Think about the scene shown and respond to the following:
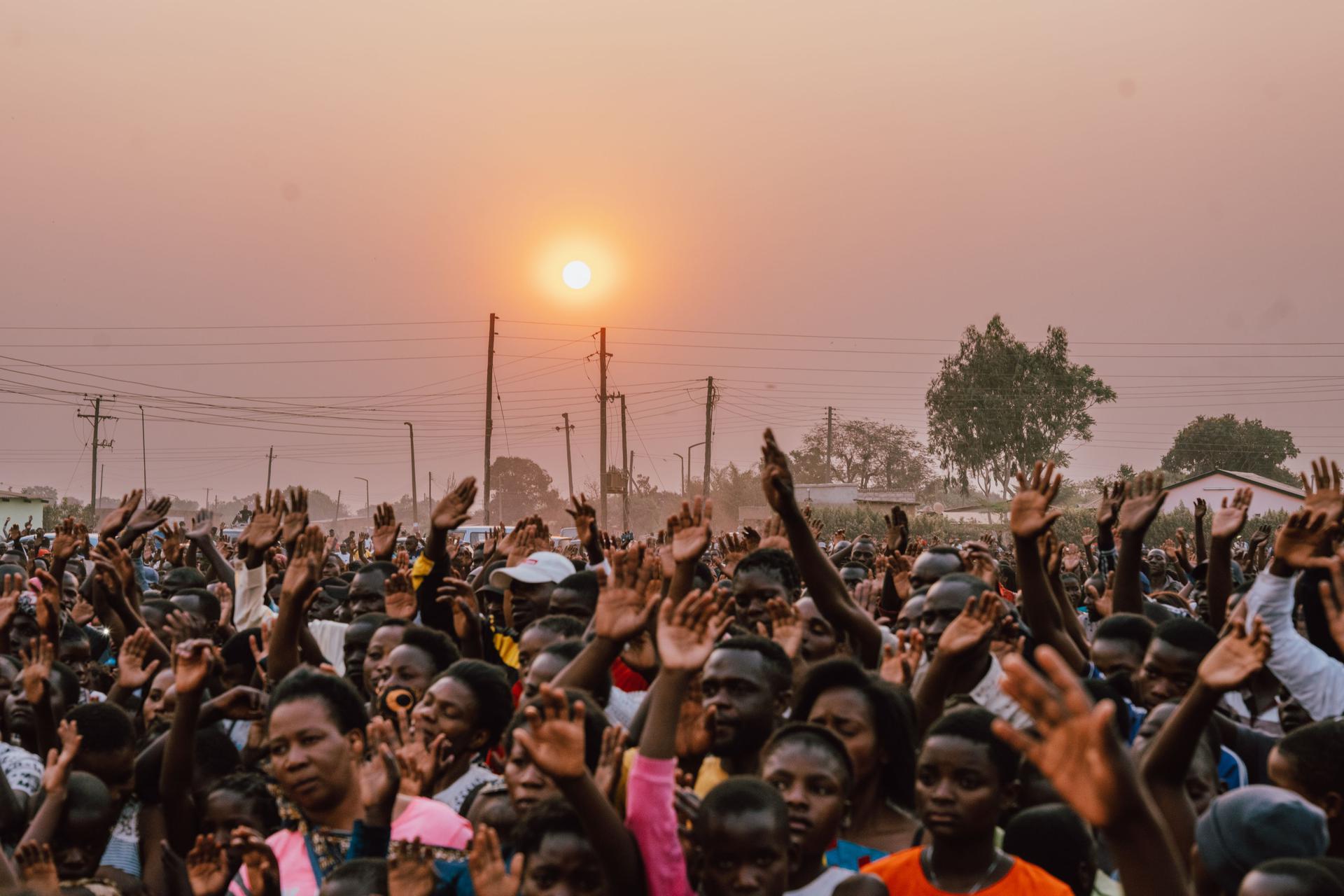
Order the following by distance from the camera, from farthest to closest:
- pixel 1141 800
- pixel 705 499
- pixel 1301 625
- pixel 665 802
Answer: pixel 1301 625, pixel 705 499, pixel 665 802, pixel 1141 800

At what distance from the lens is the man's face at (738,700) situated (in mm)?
3523

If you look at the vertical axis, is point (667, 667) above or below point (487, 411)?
below

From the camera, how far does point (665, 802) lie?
9.25 feet

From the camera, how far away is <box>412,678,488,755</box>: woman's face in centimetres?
382

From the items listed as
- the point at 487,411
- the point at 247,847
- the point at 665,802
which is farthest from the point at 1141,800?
the point at 487,411

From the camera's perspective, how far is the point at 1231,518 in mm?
6004

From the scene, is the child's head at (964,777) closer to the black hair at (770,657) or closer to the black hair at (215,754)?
the black hair at (770,657)

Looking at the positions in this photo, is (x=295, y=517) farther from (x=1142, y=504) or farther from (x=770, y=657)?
(x=1142, y=504)

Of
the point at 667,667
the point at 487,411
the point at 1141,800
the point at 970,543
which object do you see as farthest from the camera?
the point at 487,411

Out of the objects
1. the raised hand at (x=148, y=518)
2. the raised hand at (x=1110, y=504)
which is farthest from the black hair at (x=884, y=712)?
the raised hand at (x=148, y=518)

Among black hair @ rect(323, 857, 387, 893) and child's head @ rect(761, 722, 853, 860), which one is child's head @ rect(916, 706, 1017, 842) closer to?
child's head @ rect(761, 722, 853, 860)

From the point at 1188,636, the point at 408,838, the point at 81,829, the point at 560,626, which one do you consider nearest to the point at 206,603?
the point at 560,626

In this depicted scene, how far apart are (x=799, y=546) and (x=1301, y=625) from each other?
2484 mm

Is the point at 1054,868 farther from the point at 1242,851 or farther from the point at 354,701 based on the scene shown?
the point at 354,701
